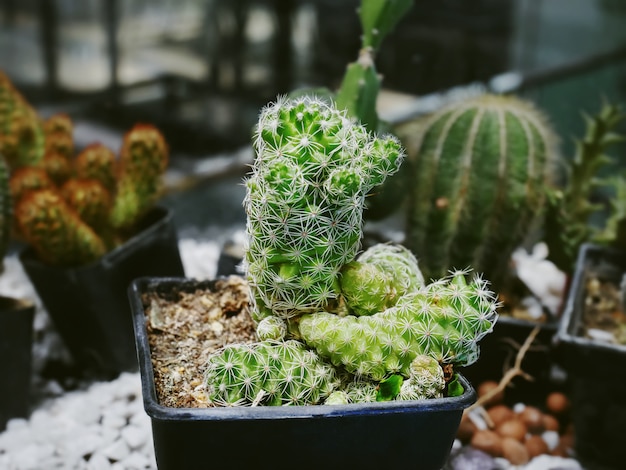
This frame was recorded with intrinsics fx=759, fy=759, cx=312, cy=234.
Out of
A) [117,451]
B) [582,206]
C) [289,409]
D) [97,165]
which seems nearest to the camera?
[289,409]

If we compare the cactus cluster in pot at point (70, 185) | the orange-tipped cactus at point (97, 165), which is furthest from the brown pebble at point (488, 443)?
the orange-tipped cactus at point (97, 165)

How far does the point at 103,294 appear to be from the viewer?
1.35 meters

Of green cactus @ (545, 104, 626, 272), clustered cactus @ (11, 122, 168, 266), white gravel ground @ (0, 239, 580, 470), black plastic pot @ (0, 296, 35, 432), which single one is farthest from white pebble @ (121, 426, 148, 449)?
green cactus @ (545, 104, 626, 272)

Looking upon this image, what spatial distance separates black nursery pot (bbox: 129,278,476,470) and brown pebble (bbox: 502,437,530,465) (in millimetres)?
438

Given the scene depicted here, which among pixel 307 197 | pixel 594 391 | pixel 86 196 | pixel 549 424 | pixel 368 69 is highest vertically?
pixel 368 69

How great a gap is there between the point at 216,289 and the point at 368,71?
0.46 meters

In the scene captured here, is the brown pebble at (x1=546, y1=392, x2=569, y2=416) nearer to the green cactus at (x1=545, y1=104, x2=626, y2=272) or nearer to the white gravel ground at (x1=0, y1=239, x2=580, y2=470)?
the white gravel ground at (x1=0, y1=239, x2=580, y2=470)

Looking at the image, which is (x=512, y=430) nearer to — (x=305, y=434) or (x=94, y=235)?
(x=305, y=434)

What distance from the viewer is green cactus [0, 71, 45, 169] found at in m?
1.59

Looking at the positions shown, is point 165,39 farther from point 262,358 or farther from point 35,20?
point 262,358

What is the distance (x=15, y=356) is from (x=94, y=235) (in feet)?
0.81

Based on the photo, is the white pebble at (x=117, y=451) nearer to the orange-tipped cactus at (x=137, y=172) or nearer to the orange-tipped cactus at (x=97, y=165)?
the orange-tipped cactus at (x=137, y=172)

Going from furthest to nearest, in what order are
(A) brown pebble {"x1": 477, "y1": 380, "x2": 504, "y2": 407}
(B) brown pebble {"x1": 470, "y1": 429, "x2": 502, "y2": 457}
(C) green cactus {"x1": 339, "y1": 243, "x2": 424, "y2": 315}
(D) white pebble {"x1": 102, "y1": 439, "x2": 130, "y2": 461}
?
(A) brown pebble {"x1": 477, "y1": 380, "x2": 504, "y2": 407}
(B) brown pebble {"x1": 470, "y1": 429, "x2": 502, "y2": 457}
(D) white pebble {"x1": 102, "y1": 439, "x2": 130, "y2": 461}
(C) green cactus {"x1": 339, "y1": 243, "x2": 424, "y2": 315}

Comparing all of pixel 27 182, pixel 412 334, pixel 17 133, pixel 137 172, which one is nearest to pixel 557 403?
pixel 412 334
